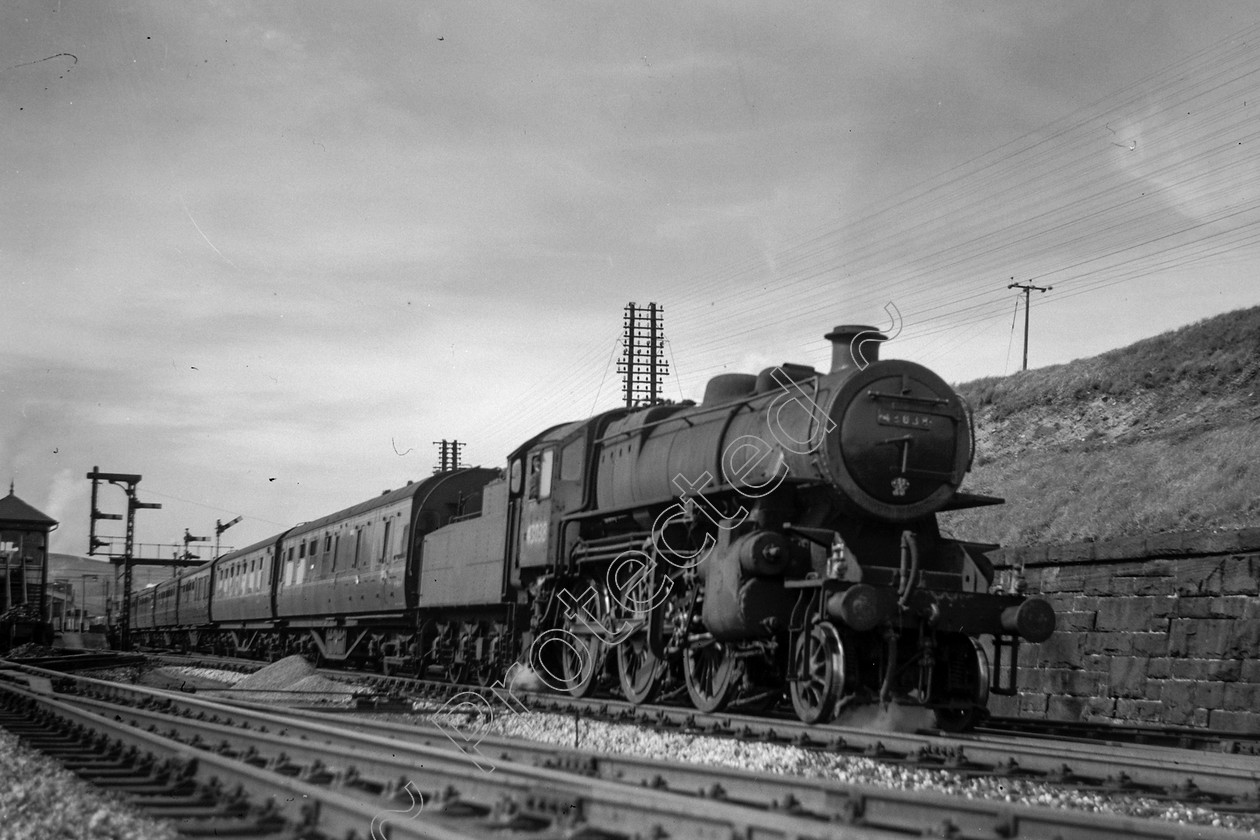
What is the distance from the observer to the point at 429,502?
21.5 meters

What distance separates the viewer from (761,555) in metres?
11.5

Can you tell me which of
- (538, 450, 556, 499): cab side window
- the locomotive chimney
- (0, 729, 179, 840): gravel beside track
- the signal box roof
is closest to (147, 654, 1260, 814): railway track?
the locomotive chimney

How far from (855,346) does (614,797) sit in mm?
7651

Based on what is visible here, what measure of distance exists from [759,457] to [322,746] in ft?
19.0

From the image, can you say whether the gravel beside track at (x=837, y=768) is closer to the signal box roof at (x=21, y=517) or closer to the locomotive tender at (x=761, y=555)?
the locomotive tender at (x=761, y=555)

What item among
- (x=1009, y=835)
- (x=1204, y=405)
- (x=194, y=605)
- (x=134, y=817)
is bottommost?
(x=194, y=605)

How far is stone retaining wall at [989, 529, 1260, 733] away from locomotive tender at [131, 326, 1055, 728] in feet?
3.96

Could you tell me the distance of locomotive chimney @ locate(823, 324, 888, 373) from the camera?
40.1ft

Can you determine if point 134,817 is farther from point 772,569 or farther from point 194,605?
point 194,605

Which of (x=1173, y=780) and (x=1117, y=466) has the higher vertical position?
(x=1117, y=466)

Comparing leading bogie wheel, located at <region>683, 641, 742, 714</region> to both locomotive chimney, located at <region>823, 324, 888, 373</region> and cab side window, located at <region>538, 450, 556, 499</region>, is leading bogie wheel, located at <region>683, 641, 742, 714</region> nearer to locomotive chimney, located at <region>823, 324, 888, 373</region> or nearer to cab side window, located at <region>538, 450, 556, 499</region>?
locomotive chimney, located at <region>823, 324, 888, 373</region>

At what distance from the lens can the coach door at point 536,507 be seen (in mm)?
15992

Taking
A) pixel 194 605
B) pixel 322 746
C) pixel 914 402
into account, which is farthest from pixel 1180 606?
pixel 194 605

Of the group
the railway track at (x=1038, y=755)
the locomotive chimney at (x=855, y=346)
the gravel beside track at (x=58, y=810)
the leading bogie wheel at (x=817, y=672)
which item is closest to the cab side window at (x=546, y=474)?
the railway track at (x=1038, y=755)
